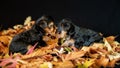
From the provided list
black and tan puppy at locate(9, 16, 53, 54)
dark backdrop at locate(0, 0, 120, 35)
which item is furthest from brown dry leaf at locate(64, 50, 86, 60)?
dark backdrop at locate(0, 0, 120, 35)

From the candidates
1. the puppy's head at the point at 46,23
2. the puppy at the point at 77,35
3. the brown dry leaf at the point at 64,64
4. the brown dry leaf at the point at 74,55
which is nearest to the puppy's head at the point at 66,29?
the puppy at the point at 77,35

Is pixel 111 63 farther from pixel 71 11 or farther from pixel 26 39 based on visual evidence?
pixel 71 11

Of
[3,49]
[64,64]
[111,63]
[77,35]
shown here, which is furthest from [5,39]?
[111,63]

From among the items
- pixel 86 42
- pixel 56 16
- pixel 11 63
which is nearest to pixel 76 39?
pixel 86 42

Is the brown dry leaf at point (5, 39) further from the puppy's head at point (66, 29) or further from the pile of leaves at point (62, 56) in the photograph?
the puppy's head at point (66, 29)

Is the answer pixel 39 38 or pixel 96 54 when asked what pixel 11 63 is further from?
pixel 96 54
